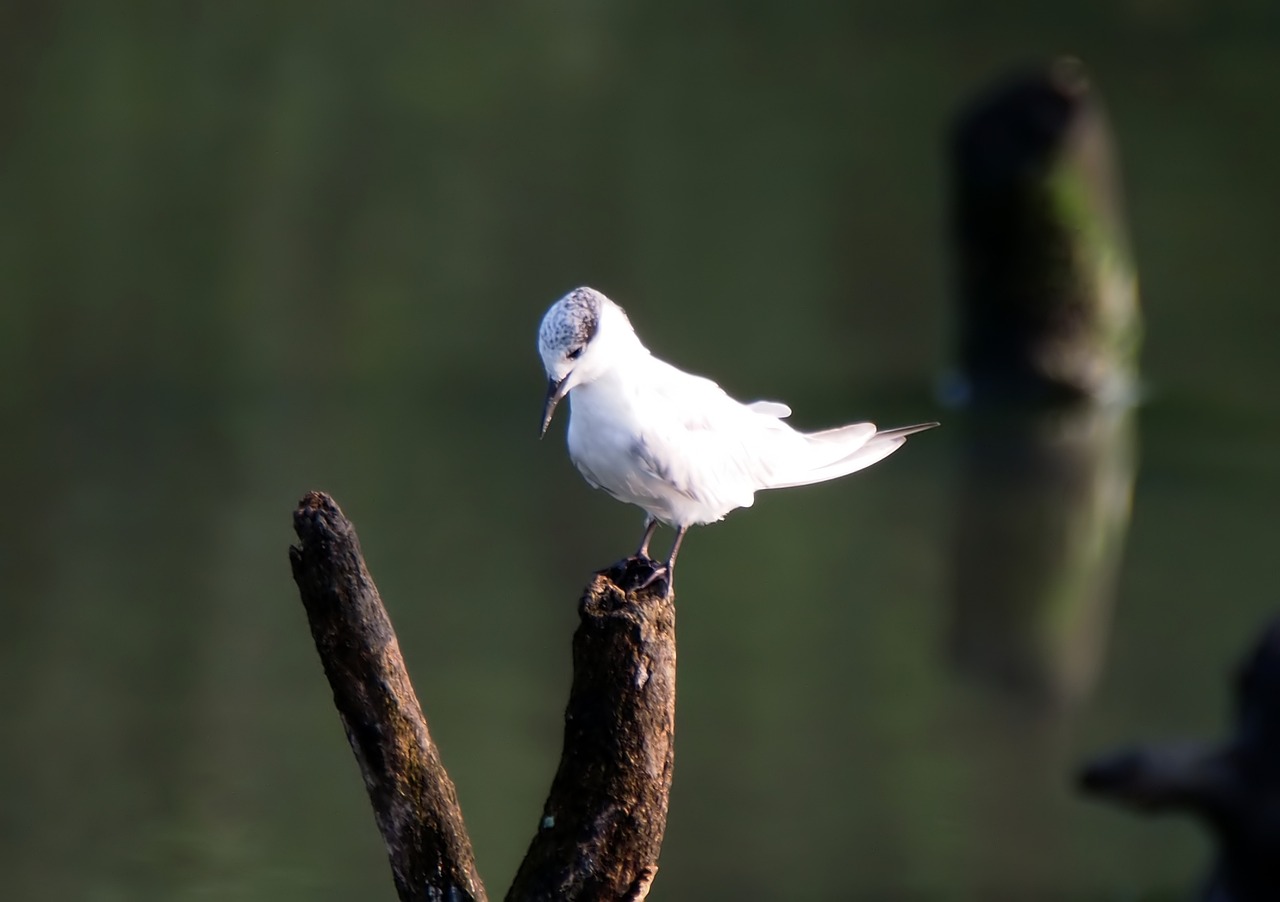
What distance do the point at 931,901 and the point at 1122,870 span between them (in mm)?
620

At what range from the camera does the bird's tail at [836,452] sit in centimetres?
329

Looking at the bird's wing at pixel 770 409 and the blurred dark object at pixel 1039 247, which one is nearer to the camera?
the bird's wing at pixel 770 409

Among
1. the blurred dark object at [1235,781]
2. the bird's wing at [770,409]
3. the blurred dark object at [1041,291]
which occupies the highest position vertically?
the blurred dark object at [1041,291]

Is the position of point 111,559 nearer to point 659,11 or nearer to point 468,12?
point 468,12

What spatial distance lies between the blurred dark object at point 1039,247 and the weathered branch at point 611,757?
25.9 feet

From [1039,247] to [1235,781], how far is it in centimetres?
762

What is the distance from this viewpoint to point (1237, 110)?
15828 millimetres

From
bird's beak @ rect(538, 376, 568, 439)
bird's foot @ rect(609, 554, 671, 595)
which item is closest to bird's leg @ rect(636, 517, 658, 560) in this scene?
bird's foot @ rect(609, 554, 671, 595)

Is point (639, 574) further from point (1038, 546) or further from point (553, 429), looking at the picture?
point (553, 429)

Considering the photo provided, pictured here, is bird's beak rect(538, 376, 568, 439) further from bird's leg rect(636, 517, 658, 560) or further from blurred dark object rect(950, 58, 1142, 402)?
blurred dark object rect(950, 58, 1142, 402)

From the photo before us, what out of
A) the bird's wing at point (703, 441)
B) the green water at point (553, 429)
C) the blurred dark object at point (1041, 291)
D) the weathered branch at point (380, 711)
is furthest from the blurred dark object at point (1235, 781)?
the blurred dark object at point (1041, 291)

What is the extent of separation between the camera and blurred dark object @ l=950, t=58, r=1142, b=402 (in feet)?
34.0

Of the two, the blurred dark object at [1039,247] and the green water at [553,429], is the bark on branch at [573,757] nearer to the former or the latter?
the green water at [553,429]

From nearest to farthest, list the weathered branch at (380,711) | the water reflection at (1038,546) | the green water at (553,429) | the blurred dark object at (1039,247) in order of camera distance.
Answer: the weathered branch at (380,711) → the green water at (553,429) → the water reflection at (1038,546) → the blurred dark object at (1039,247)
